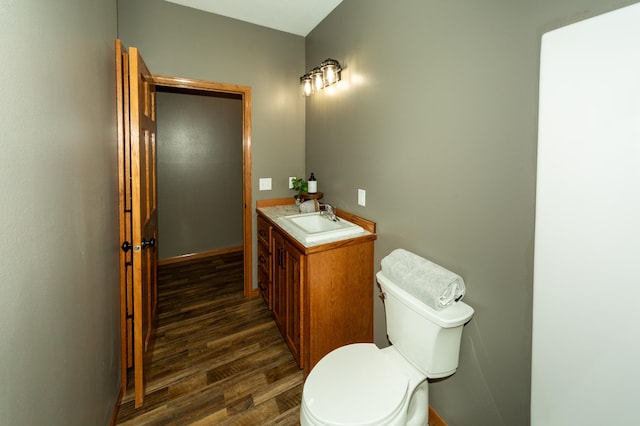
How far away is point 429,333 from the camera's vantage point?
4.01 ft

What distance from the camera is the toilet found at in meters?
1.08

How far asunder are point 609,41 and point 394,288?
44.2 inches

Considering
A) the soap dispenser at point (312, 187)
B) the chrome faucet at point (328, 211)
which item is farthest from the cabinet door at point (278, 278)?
the soap dispenser at point (312, 187)

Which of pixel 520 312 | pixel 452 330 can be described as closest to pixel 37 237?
pixel 452 330

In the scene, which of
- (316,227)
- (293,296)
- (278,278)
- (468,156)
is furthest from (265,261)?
(468,156)

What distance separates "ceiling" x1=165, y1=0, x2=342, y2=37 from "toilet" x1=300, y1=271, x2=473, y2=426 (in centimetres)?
222

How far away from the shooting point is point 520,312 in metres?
1.09

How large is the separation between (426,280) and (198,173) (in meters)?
3.51

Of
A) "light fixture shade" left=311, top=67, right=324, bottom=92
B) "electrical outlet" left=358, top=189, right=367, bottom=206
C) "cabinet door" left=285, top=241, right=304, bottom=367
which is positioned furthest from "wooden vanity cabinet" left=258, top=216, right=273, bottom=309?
"light fixture shade" left=311, top=67, right=324, bottom=92

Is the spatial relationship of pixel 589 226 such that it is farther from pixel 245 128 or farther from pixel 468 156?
pixel 245 128

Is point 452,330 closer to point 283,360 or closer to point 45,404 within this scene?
point 283,360

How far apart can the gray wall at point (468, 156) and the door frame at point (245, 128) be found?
120 centimetres

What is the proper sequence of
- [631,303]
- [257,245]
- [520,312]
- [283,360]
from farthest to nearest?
[257,245] < [283,360] < [520,312] < [631,303]

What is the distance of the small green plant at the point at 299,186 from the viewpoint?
8.79ft
